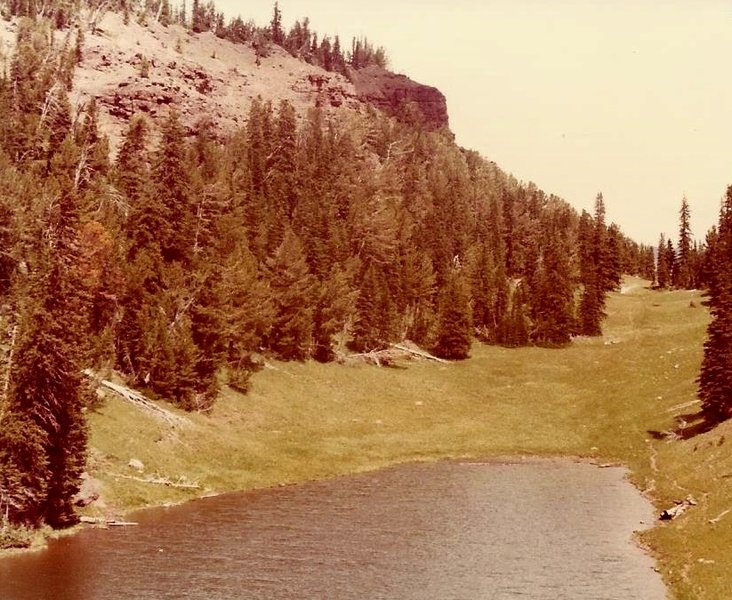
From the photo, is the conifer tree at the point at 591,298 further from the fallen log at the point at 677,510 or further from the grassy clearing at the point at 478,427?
the fallen log at the point at 677,510

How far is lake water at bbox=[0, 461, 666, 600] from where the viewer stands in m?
36.0

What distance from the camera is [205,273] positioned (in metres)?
81.2

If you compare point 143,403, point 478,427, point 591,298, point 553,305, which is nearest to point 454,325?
point 553,305

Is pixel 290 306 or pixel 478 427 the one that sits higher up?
pixel 290 306

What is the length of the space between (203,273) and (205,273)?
0.60 meters

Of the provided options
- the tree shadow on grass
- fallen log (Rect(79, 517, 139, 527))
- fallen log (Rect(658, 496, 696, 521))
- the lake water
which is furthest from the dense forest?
fallen log (Rect(658, 496, 696, 521))

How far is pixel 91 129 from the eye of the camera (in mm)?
103875

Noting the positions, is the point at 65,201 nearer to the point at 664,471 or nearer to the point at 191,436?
the point at 191,436

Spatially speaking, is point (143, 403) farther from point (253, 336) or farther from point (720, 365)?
point (720, 365)

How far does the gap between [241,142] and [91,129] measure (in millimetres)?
85244

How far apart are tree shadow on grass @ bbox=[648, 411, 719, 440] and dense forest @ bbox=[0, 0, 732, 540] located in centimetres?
267

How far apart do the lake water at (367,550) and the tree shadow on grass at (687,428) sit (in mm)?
13180

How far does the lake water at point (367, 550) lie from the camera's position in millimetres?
36000

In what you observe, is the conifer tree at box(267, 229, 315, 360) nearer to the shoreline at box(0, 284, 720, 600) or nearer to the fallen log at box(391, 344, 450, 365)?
the shoreline at box(0, 284, 720, 600)
